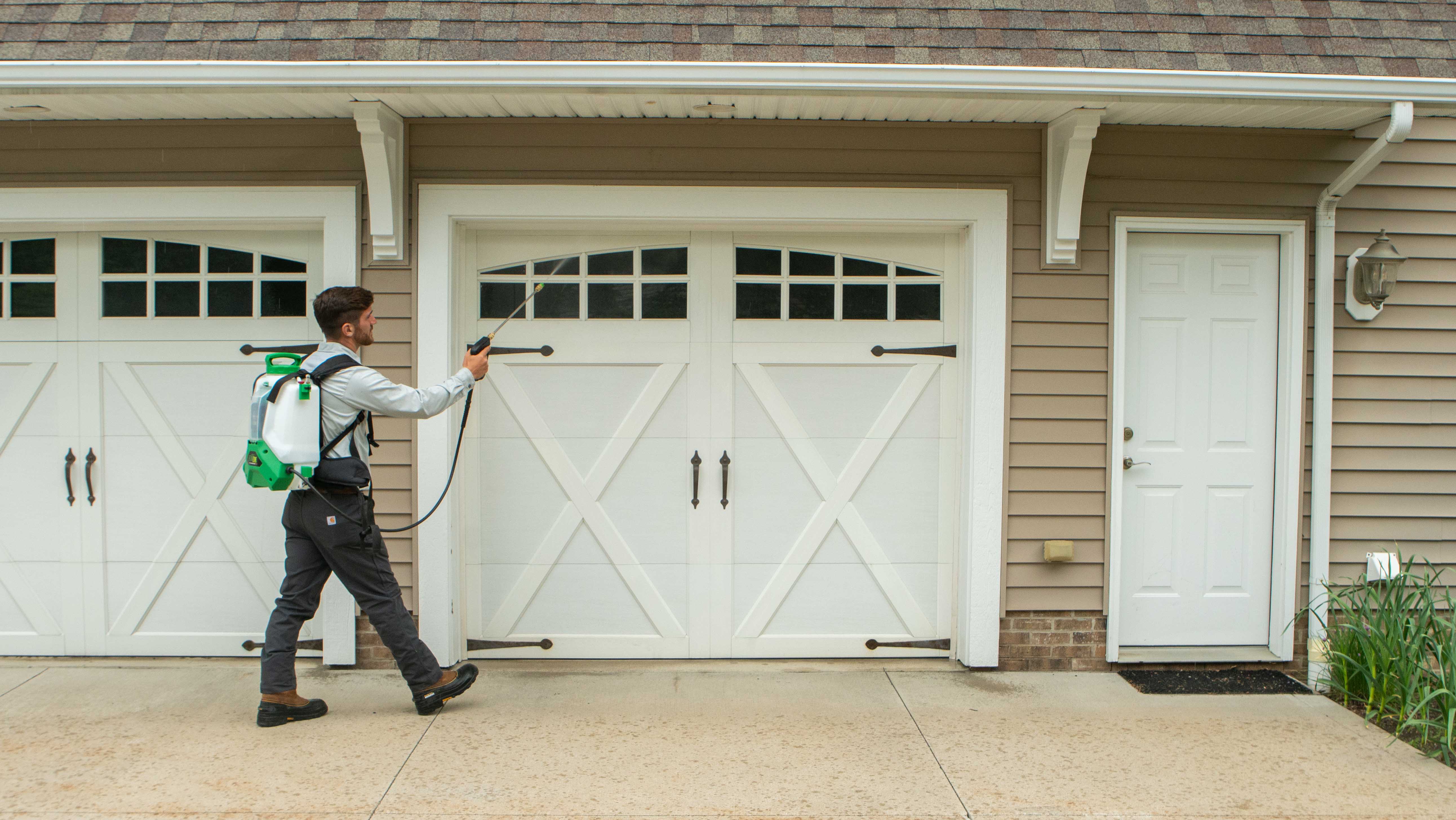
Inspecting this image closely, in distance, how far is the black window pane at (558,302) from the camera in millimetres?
4125

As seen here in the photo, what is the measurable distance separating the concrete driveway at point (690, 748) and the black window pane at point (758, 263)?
1789 mm

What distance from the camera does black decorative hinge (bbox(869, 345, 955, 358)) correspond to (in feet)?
13.6

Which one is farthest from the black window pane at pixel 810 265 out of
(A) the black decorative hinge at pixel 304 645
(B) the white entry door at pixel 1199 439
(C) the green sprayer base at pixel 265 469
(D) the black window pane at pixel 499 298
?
(A) the black decorative hinge at pixel 304 645

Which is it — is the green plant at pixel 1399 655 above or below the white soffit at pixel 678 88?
below

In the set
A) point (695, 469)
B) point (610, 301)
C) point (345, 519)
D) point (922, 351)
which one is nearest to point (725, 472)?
point (695, 469)

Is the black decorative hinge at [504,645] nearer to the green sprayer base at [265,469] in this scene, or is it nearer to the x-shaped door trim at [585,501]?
the x-shaped door trim at [585,501]

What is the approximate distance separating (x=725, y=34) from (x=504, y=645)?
9.18 ft

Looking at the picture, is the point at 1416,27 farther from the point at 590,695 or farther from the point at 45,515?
the point at 45,515

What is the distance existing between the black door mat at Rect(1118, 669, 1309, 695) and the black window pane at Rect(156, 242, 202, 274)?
4526 mm

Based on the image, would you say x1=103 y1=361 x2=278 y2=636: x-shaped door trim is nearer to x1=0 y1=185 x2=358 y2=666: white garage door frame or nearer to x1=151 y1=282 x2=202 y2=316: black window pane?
x1=151 y1=282 x2=202 y2=316: black window pane

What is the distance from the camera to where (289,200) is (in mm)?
3934

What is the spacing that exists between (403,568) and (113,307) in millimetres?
1765

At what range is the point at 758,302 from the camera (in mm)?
4160

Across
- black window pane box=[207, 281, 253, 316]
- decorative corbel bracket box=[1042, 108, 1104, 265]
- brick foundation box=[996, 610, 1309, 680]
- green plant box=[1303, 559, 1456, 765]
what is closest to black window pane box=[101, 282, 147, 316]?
black window pane box=[207, 281, 253, 316]
